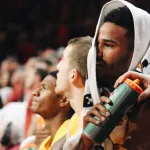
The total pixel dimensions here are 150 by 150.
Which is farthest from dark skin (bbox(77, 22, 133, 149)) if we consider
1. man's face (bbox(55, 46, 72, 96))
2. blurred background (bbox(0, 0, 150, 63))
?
blurred background (bbox(0, 0, 150, 63))

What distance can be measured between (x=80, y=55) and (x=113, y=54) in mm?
494

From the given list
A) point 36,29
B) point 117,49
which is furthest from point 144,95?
point 36,29

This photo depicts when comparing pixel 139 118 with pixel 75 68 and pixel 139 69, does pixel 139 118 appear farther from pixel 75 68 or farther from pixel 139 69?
pixel 75 68

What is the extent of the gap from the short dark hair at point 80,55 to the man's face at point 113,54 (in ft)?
1.23

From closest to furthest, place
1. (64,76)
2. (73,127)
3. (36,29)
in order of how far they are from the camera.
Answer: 1. (73,127)
2. (64,76)
3. (36,29)

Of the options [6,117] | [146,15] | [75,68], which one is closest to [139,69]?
[146,15]

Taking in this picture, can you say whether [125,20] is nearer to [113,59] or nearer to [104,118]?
[113,59]

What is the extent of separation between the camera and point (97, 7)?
11.2 metres

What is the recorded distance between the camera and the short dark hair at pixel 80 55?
3.18 meters

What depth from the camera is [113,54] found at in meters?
2.74

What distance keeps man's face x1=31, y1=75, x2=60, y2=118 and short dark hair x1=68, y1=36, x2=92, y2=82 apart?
594mm

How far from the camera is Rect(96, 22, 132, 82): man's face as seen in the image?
2730 millimetres

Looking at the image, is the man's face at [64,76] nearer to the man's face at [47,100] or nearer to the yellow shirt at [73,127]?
the yellow shirt at [73,127]

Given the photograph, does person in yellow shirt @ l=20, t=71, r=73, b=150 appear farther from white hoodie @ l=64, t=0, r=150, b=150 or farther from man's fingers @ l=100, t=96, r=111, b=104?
man's fingers @ l=100, t=96, r=111, b=104
